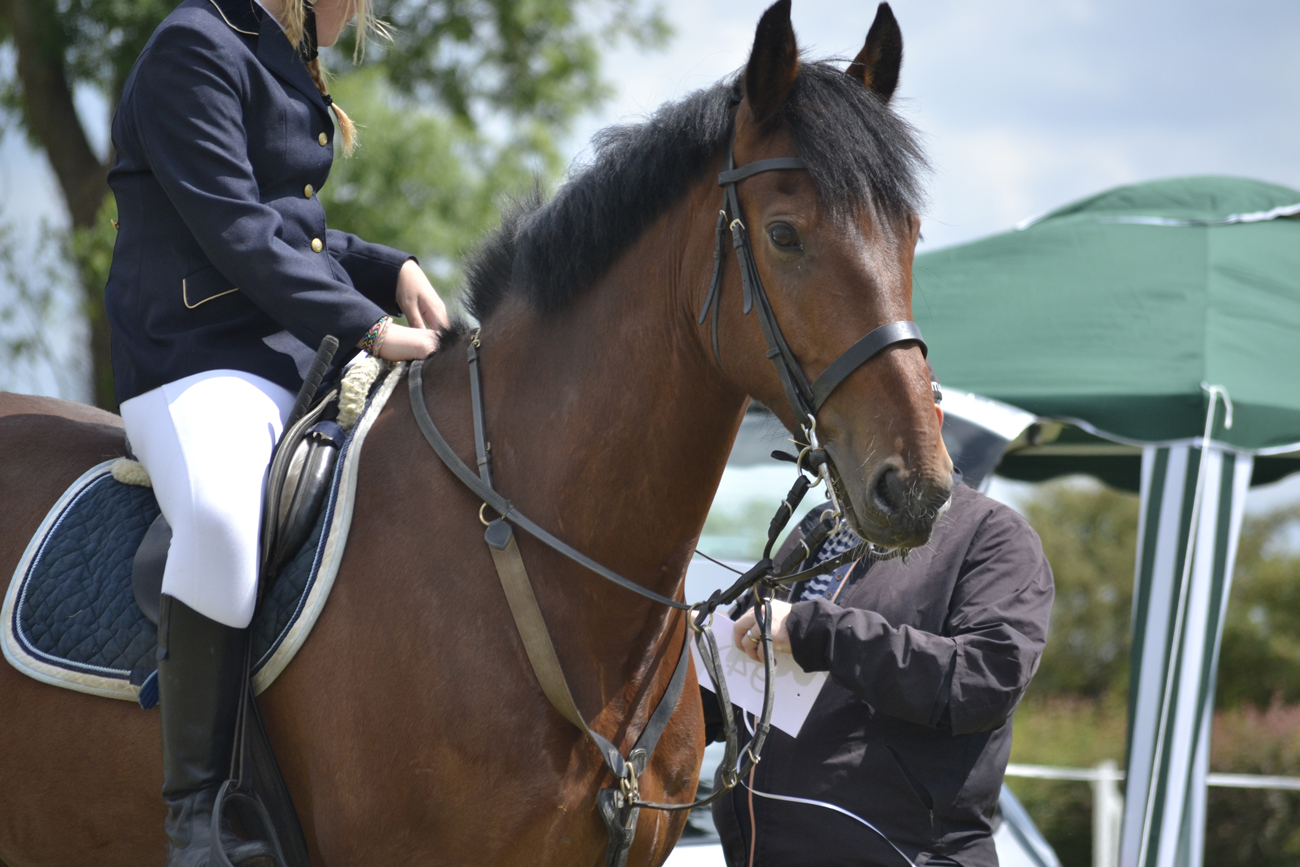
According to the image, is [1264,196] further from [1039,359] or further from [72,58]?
[72,58]

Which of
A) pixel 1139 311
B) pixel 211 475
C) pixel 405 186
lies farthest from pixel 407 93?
pixel 211 475

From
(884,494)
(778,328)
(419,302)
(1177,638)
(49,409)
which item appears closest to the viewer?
(884,494)

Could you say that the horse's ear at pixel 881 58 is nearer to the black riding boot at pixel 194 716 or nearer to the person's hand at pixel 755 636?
the person's hand at pixel 755 636

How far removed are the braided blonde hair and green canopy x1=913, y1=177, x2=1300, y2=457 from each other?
13.5 feet

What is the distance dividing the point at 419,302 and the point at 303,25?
0.70 metres

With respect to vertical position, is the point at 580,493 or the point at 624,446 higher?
the point at 624,446

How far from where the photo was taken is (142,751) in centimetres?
232

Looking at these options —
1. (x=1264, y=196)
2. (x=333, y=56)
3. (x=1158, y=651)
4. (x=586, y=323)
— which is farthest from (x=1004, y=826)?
(x=333, y=56)

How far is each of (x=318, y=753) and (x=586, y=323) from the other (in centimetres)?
100

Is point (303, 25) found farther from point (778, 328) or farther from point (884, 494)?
point (884, 494)

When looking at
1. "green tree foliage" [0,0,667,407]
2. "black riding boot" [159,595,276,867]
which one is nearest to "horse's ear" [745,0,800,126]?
"black riding boot" [159,595,276,867]

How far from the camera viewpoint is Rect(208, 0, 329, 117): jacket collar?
2471mm

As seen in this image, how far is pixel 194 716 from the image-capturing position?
2.17 meters

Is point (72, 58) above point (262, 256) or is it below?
above
